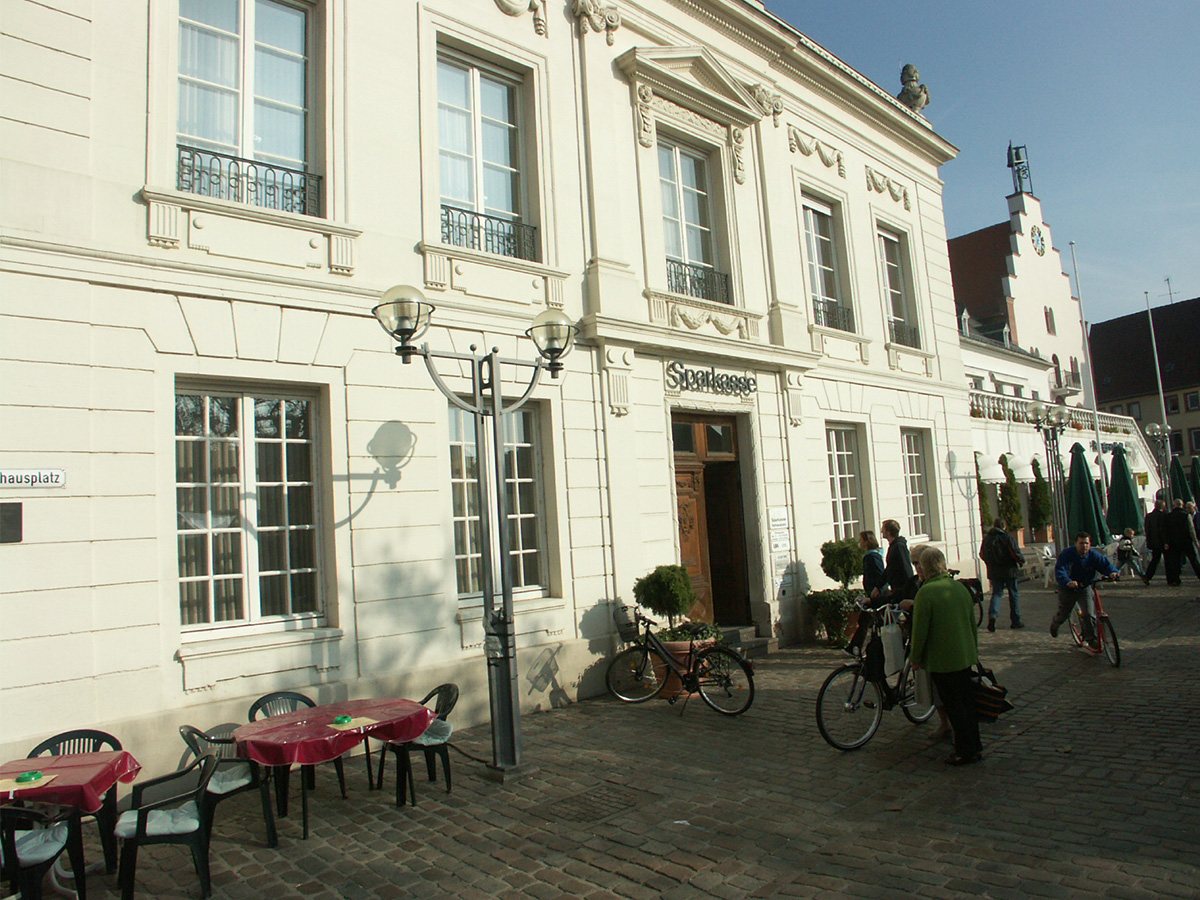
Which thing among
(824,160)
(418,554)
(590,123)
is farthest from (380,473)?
(824,160)

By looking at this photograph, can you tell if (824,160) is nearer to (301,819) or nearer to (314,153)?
(314,153)

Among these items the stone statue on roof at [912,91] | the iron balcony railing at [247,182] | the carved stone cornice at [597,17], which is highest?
the stone statue on roof at [912,91]

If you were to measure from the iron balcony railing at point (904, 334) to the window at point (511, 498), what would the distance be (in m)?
9.27

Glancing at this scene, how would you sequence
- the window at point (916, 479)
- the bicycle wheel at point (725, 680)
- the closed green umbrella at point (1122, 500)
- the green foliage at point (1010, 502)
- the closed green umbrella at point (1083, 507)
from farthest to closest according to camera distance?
the closed green umbrella at point (1122, 500)
the green foliage at point (1010, 502)
the closed green umbrella at point (1083, 507)
the window at point (916, 479)
the bicycle wheel at point (725, 680)

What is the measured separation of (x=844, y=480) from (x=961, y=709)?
26.5 ft

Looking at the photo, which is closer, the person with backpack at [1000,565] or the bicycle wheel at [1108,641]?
the bicycle wheel at [1108,641]

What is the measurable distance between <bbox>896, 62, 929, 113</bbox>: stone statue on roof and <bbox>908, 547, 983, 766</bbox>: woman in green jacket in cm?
1507

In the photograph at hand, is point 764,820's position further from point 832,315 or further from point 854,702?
point 832,315

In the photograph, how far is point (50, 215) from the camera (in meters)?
6.30

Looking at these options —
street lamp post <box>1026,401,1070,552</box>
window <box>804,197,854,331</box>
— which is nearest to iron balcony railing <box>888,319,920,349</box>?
window <box>804,197,854,331</box>

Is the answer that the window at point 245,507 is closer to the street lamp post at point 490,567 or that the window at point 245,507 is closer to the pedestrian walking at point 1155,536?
the street lamp post at point 490,567

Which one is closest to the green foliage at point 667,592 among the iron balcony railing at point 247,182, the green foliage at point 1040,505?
the iron balcony railing at point 247,182

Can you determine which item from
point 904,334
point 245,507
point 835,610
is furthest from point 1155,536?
point 245,507

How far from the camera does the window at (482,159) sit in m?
9.11
